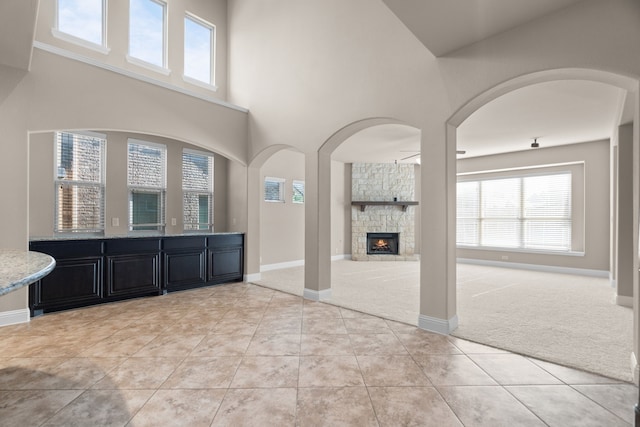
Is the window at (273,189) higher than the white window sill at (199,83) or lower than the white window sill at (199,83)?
lower

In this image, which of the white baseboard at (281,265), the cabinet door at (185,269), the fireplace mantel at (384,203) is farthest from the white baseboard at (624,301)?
the cabinet door at (185,269)

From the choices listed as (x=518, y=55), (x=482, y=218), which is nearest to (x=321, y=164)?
(x=518, y=55)

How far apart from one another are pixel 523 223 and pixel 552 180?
3.93 ft

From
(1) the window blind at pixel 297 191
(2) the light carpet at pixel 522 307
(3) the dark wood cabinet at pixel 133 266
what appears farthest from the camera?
(1) the window blind at pixel 297 191

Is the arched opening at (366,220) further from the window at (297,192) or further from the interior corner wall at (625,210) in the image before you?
the interior corner wall at (625,210)

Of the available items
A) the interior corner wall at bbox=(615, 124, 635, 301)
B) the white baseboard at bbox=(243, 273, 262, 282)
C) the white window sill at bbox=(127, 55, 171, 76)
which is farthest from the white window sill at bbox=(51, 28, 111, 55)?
the interior corner wall at bbox=(615, 124, 635, 301)

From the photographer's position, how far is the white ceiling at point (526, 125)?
14.3 ft

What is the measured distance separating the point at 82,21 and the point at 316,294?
5682mm

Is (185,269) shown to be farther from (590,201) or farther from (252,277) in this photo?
(590,201)

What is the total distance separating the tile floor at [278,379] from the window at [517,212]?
5997mm

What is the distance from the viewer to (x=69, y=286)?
4359mm

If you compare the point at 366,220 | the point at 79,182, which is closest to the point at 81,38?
the point at 79,182

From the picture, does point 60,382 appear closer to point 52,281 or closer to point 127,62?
point 52,281

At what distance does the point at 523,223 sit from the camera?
8227mm
